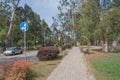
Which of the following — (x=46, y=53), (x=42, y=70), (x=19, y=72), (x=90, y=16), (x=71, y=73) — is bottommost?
(x=71, y=73)

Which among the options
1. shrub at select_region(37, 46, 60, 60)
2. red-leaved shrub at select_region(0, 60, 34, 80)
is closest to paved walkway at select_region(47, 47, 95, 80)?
red-leaved shrub at select_region(0, 60, 34, 80)

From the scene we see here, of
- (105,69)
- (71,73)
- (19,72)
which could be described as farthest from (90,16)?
(19,72)

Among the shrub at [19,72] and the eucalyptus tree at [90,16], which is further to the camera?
the eucalyptus tree at [90,16]

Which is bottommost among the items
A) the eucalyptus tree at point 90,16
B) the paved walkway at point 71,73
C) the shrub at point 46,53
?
the paved walkway at point 71,73

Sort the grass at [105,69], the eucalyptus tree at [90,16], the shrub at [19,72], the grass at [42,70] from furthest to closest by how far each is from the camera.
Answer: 1. the eucalyptus tree at [90,16]
2. the grass at [42,70]
3. the grass at [105,69]
4. the shrub at [19,72]

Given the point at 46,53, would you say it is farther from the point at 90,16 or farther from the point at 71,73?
the point at 90,16

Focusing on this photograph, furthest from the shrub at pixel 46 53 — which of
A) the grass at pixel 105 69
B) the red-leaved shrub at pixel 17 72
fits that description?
the red-leaved shrub at pixel 17 72

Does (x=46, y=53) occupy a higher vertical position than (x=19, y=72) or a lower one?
higher

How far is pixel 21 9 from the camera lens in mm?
73500

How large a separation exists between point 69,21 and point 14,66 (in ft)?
248

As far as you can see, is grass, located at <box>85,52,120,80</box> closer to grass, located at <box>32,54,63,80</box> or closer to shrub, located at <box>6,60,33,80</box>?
grass, located at <box>32,54,63,80</box>

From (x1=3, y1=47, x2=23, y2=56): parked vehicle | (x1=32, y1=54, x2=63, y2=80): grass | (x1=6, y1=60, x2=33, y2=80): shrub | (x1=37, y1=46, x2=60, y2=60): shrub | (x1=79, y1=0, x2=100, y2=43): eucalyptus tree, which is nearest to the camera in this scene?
(x1=6, y1=60, x2=33, y2=80): shrub

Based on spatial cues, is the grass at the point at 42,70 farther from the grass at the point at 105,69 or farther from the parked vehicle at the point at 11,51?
the parked vehicle at the point at 11,51

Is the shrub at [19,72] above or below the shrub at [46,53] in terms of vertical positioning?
below
